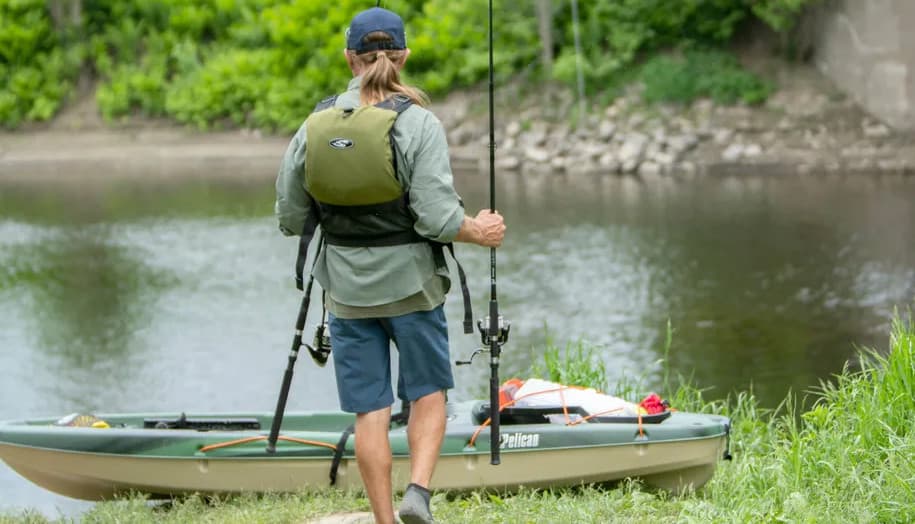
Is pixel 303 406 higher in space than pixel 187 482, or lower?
lower

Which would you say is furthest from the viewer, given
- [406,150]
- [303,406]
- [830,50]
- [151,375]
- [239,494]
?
[830,50]

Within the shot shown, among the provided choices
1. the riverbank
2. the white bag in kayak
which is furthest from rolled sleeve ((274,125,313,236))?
the riverbank

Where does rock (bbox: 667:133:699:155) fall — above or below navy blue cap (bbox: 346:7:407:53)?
below

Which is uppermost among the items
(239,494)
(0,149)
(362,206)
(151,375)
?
(362,206)

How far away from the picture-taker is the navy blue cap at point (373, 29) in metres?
4.48

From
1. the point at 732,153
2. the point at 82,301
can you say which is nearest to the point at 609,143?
the point at 732,153

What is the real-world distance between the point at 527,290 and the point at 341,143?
33.4 feet

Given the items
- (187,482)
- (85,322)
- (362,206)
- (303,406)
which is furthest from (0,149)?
(362,206)

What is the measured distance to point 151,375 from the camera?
11688 millimetres

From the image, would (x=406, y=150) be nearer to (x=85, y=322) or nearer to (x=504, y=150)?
(x=85, y=322)

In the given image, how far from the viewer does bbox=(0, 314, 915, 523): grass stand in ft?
16.1

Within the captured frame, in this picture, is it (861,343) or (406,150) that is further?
(861,343)

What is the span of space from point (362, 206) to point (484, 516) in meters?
1.41

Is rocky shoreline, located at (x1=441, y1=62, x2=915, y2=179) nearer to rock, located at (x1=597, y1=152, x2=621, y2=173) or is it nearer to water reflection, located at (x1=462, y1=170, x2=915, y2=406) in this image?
rock, located at (x1=597, y1=152, x2=621, y2=173)
